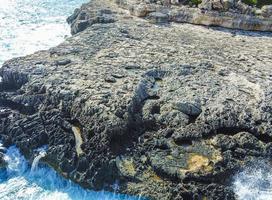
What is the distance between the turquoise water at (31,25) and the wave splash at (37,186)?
53.7ft

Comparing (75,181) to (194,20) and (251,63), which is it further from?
(194,20)

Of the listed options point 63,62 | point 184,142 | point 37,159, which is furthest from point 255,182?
point 63,62

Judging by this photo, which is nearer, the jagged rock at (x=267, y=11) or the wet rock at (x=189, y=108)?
the wet rock at (x=189, y=108)

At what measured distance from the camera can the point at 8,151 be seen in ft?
115

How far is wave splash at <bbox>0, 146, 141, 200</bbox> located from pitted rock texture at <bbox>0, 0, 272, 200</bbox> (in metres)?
0.60

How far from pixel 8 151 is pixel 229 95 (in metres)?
15.7

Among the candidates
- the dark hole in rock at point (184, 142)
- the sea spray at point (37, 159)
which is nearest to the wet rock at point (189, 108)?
the dark hole in rock at point (184, 142)

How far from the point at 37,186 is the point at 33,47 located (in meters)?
21.8

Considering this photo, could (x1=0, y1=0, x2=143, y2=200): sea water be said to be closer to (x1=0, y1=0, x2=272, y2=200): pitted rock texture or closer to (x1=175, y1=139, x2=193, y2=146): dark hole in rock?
(x1=0, y1=0, x2=272, y2=200): pitted rock texture

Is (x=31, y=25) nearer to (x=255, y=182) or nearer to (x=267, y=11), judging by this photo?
(x=267, y=11)

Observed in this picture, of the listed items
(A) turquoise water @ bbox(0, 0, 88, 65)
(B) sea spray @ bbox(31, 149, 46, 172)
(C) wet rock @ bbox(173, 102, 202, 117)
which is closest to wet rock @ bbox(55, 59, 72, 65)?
(B) sea spray @ bbox(31, 149, 46, 172)

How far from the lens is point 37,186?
1276 inches

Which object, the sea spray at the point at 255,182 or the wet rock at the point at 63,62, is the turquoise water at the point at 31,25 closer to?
the wet rock at the point at 63,62

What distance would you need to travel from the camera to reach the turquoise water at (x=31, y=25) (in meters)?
51.1
